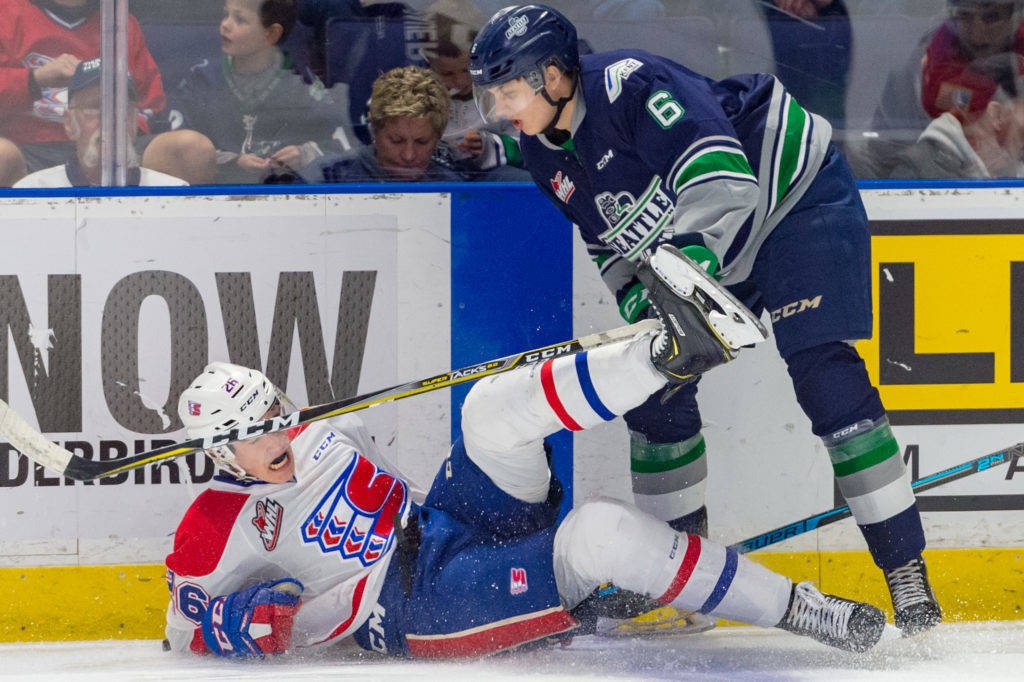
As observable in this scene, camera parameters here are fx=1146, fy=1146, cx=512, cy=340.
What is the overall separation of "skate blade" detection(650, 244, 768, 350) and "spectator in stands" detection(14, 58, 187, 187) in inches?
52.0

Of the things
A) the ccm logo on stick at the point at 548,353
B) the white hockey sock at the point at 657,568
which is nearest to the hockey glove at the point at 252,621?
the white hockey sock at the point at 657,568

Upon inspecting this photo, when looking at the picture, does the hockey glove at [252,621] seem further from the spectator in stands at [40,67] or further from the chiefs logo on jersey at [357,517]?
the spectator in stands at [40,67]

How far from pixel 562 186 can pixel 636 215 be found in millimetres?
178

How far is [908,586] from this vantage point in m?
2.21

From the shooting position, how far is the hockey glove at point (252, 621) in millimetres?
2096

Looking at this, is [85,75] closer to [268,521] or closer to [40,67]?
[40,67]

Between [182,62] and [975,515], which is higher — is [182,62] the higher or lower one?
the higher one

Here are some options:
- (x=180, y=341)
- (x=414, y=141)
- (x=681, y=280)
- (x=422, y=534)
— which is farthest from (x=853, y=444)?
(x=180, y=341)

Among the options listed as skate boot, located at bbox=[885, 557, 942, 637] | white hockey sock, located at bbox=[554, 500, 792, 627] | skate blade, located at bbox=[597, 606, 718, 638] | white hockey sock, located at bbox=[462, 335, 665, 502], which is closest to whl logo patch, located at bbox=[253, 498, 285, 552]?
white hockey sock, located at bbox=[462, 335, 665, 502]

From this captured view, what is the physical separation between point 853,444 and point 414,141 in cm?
121

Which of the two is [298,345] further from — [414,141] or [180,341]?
[414,141]

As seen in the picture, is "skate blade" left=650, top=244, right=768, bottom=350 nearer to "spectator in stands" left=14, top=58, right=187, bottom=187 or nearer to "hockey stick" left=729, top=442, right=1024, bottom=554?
"hockey stick" left=729, top=442, right=1024, bottom=554

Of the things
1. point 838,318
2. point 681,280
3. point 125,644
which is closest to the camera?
point 681,280

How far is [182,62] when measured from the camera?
265 centimetres
